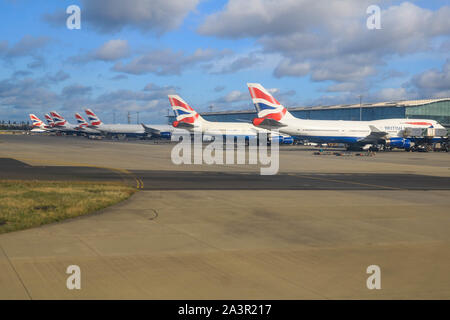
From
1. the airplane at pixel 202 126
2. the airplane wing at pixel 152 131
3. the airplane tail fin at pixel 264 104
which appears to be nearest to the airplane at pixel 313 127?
the airplane tail fin at pixel 264 104

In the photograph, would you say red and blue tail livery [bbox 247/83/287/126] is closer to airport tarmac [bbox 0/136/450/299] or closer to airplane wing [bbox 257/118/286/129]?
airplane wing [bbox 257/118/286/129]

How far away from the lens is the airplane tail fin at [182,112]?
8012cm

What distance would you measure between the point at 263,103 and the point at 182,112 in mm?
20758

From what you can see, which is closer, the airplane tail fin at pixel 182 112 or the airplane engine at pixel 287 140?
the airplane tail fin at pixel 182 112

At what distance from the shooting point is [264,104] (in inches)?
2566

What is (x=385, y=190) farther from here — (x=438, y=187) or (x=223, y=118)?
(x=223, y=118)

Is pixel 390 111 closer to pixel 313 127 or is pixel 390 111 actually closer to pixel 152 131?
pixel 313 127

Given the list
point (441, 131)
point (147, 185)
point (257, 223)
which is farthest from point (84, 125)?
point (257, 223)

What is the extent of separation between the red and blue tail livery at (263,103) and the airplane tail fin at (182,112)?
749 inches

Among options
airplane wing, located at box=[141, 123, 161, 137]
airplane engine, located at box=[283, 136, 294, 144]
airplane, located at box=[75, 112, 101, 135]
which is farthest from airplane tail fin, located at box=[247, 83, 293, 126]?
airplane, located at box=[75, 112, 101, 135]

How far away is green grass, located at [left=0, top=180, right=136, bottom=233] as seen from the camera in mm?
13266

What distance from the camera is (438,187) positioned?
24984 mm

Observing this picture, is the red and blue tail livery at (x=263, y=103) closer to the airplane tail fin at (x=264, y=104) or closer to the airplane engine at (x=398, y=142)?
the airplane tail fin at (x=264, y=104)

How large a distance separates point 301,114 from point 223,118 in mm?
48022
